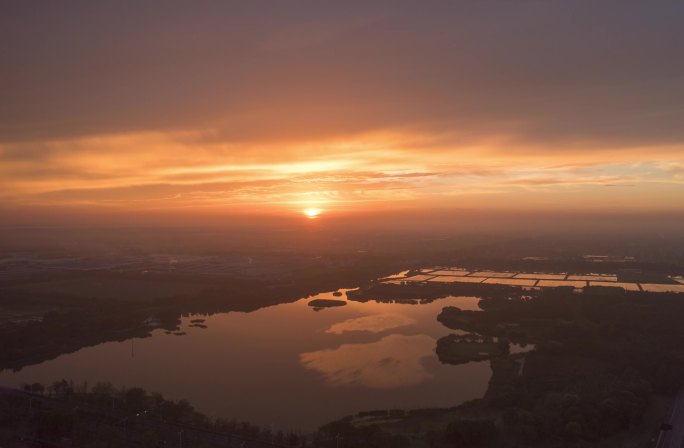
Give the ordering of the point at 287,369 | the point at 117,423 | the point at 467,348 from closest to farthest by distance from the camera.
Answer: the point at 117,423 < the point at 287,369 < the point at 467,348

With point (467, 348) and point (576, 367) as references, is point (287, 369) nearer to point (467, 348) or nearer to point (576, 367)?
point (467, 348)

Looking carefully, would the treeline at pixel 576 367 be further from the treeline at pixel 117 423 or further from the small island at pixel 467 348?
the treeline at pixel 117 423

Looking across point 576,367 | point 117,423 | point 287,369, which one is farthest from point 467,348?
point 117,423

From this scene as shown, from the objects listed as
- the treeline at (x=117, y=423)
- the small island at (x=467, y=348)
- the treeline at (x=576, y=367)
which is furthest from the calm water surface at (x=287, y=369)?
the treeline at (x=576, y=367)

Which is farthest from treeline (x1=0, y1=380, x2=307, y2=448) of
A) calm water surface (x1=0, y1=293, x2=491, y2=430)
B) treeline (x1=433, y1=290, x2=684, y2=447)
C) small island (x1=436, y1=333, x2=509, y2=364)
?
small island (x1=436, y1=333, x2=509, y2=364)

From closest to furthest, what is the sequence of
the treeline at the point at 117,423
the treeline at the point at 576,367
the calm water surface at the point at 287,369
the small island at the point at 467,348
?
1. the treeline at the point at 117,423
2. the treeline at the point at 576,367
3. the calm water surface at the point at 287,369
4. the small island at the point at 467,348

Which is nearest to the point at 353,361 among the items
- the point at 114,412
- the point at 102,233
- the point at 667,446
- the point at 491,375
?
the point at 491,375

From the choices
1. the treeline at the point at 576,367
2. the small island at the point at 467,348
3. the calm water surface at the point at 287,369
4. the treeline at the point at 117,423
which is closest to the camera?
the treeline at the point at 117,423

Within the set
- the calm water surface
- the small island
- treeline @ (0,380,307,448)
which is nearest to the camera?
treeline @ (0,380,307,448)

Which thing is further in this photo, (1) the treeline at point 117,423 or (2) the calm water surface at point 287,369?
(2) the calm water surface at point 287,369

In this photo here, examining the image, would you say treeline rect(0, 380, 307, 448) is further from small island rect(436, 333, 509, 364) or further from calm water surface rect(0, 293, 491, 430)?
small island rect(436, 333, 509, 364)
